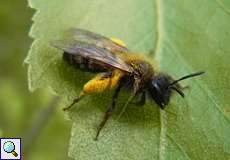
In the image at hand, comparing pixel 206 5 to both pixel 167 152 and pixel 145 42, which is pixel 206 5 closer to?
pixel 145 42

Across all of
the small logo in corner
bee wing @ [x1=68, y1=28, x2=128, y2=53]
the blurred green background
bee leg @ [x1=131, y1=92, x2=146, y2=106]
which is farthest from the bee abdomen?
the blurred green background

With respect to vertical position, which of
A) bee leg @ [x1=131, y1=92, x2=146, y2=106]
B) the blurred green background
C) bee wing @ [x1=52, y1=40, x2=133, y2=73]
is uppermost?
the blurred green background

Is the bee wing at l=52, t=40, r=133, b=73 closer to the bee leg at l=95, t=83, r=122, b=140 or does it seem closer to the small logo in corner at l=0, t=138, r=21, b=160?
the bee leg at l=95, t=83, r=122, b=140

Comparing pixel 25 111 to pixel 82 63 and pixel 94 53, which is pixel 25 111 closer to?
pixel 82 63

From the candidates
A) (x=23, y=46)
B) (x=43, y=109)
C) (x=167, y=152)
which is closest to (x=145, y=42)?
→ (x=167, y=152)

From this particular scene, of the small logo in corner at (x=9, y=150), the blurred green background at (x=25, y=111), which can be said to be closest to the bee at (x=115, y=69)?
the small logo in corner at (x=9, y=150)

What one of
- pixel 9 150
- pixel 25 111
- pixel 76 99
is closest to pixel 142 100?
pixel 76 99
